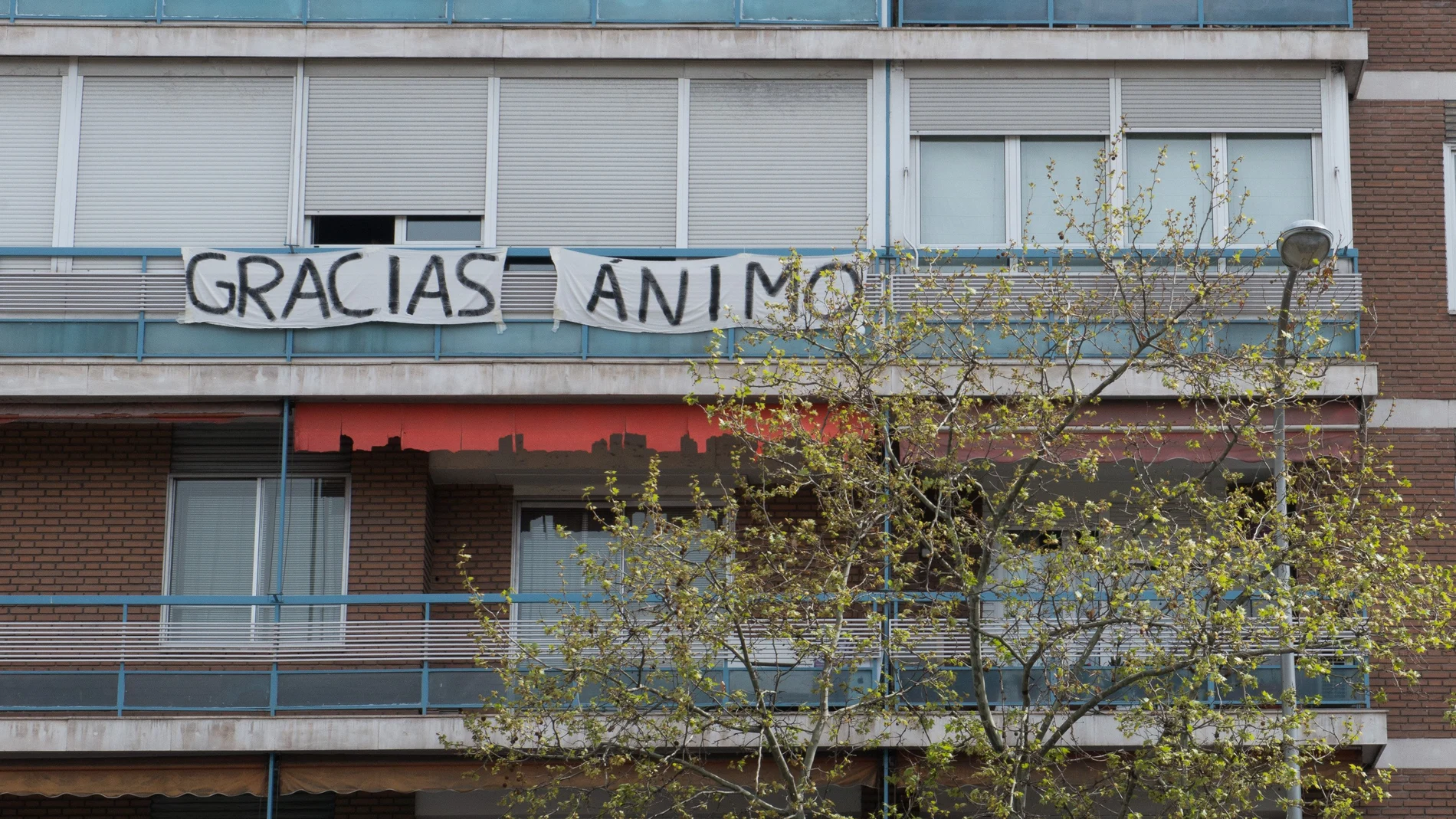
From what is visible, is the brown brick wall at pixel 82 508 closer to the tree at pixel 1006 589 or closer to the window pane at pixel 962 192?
the tree at pixel 1006 589

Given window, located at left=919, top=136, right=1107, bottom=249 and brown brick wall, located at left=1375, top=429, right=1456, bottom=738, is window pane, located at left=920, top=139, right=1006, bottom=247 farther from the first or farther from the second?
brown brick wall, located at left=1375, top=429, right=1456, bottom=738

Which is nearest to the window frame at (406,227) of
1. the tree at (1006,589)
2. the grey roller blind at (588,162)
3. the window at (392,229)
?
the window at (392,229)

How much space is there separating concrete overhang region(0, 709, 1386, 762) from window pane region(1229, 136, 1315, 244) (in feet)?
15.4

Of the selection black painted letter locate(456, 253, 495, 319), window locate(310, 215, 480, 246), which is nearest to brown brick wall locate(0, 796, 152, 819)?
black painted letter locate(456, 253, 495, 319)

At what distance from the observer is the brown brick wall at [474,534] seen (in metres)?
17.9

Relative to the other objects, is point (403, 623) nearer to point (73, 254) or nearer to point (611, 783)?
point (611, 783)

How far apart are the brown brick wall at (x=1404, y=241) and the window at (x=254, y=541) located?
10171mm

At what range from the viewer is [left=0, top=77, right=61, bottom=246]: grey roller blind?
1730cm

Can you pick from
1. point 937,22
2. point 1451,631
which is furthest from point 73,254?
point 1451,631

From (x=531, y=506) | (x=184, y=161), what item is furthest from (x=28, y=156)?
(x=531, y=506)

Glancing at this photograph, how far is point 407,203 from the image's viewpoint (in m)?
17.3

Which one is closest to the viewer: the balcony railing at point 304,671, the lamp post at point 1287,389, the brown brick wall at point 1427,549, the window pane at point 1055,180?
the lamp post at point 1287,389

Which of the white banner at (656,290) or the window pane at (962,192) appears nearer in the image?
the white banner at (656,290)

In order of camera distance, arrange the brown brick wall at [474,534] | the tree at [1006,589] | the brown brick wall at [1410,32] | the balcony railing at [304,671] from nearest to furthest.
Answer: the tree at [1006,589], the balcony railing at [304,671], the brown brick wall at [474,534], the brown brick wall at [1410,32]
